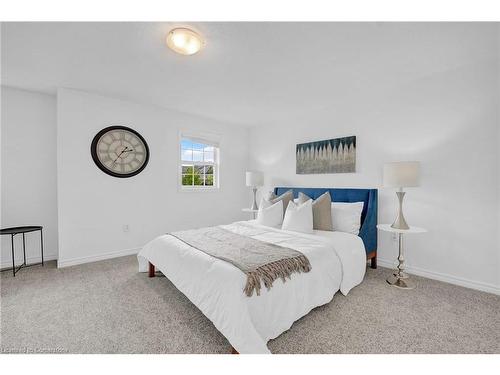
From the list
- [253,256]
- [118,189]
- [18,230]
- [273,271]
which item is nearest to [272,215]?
[253,256]

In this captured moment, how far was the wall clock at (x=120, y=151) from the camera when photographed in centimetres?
322

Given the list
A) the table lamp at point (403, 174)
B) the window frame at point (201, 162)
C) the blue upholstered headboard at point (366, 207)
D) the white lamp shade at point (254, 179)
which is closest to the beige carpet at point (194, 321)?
the blue upholstered headboard at point (366, 207)

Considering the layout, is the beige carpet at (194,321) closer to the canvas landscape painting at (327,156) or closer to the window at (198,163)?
the canvas landscape painting at (327,156)

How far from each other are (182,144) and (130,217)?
5.16 feet

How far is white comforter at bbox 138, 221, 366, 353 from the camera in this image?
4.54 ft

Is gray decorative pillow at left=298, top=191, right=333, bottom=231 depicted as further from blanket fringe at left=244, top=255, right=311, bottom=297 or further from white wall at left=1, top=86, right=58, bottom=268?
white wall at left=1, top=86, right=58, bottom=268

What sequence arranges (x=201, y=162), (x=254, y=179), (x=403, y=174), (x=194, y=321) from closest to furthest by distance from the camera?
(x=194, y=321) → (x=403, y=174) → (x=254, y=179) → (x=201, y=162)

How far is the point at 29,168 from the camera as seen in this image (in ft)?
10.1

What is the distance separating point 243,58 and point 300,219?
189 cm

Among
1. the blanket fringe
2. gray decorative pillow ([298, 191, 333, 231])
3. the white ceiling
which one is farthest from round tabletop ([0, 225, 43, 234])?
gray decorative pillow ([298, 191, 333, 231])

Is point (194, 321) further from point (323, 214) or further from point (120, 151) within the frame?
point (120, 151)
